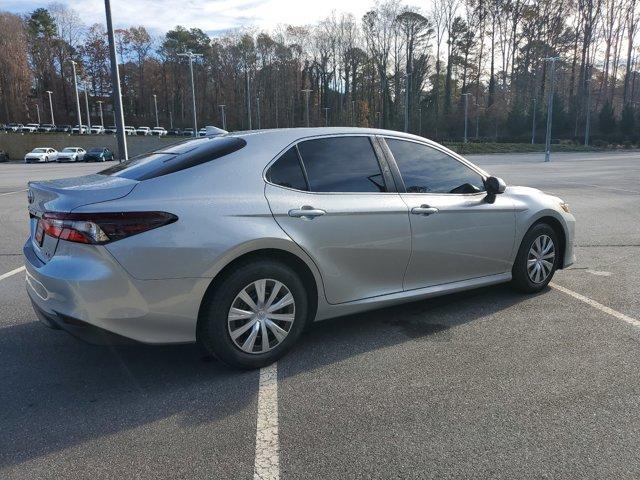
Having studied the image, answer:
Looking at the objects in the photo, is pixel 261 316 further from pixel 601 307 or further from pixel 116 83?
pixel 116 83

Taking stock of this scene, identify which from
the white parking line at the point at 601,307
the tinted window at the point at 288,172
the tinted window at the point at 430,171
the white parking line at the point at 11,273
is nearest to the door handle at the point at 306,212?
the tinted window at the point at 288,172

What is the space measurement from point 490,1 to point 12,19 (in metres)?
77.2

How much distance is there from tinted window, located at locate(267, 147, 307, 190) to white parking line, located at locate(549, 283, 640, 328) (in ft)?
9.91

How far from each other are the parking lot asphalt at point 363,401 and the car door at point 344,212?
563 millimetres

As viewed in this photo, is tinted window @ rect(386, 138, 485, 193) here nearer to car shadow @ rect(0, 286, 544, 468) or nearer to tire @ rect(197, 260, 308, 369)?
A: car shadow @ rect(0, 286, 544, 468)

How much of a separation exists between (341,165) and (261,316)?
50.7 inches

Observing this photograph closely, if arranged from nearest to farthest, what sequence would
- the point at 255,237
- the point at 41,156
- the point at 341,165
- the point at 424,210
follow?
the point at 255,237 → the point at 341,165 → the point at 424,210 → the point at 41,156

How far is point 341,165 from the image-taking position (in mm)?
4012

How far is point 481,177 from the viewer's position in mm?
4859

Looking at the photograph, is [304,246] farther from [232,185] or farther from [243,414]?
[243,414]

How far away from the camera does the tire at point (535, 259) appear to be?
5074 mm

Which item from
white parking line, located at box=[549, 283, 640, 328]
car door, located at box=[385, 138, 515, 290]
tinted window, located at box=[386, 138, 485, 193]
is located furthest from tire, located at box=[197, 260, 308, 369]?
white parking line, located at box=[549, 283, 640, 328]

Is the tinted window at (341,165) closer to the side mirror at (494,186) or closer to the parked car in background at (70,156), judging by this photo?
the side mirror at (494,186)

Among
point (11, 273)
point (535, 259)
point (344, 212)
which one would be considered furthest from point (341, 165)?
point (11, 273)
